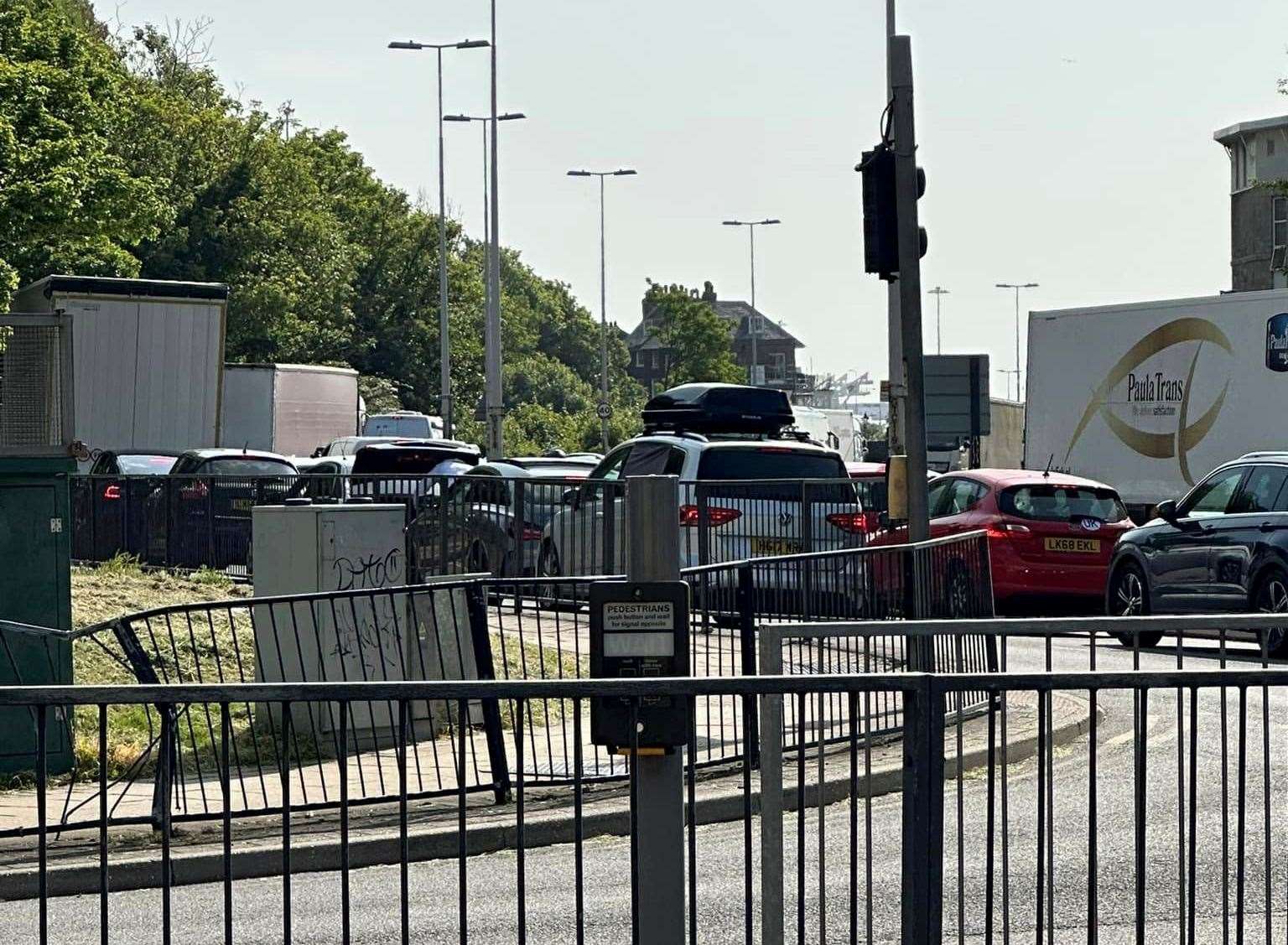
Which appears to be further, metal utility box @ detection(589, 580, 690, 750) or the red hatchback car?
the red hatchback car

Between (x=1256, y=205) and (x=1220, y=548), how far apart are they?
6281cm

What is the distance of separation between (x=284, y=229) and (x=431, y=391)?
37.2 ft

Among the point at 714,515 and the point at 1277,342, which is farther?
the point at 1277,342

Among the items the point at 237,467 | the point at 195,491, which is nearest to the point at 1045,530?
the point at 195,491

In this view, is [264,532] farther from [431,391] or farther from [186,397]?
[431,391]

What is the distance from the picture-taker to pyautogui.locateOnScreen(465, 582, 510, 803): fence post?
31.7 ft

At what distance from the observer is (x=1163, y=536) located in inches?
719

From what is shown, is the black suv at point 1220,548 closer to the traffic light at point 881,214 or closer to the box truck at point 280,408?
the traffic light at point 881,214

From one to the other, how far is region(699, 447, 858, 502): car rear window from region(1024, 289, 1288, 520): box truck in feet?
26.3

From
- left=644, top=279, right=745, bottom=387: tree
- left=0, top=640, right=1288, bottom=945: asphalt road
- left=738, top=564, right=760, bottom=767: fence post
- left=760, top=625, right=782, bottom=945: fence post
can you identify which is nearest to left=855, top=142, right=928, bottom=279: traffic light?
left=738, top=564, right=760, bottom=767: fence post

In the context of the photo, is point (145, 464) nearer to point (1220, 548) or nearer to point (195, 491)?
point (195, 491)

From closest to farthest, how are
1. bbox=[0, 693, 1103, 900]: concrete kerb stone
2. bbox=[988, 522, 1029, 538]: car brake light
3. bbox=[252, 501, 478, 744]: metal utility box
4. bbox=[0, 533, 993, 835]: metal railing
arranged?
1. bbox=[0, 693, 1103, 900]: concrete kerb stone
2. bbox=[0, 533, 993, 835]: metal railing
3. bbox=[252, 501, 478, 744]: metal utility box
4. bbox=[988, 522, 1029, 538]: car brake light

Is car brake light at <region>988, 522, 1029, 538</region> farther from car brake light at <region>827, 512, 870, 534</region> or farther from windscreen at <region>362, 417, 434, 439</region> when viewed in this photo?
windscreen at <region>362, 417, 434, 439</region>

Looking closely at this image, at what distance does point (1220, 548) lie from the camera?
17.5 meters
